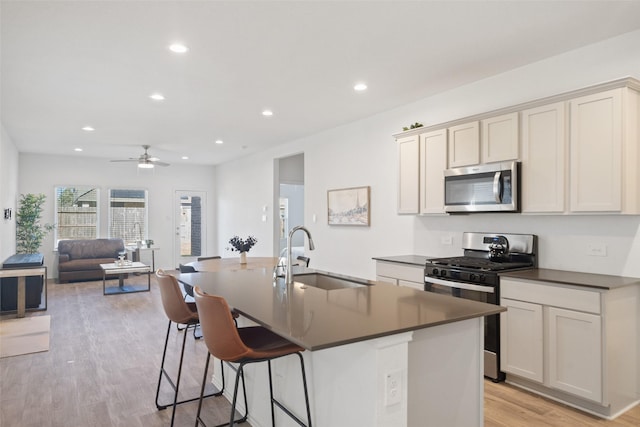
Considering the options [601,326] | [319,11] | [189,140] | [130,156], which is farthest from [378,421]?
[130,156]

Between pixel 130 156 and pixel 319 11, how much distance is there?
7.45 m

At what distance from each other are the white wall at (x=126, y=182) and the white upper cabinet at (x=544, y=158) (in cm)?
841

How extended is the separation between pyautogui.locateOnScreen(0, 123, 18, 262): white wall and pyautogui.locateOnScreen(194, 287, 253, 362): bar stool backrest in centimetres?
565

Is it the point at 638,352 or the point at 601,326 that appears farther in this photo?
the point at 638,352

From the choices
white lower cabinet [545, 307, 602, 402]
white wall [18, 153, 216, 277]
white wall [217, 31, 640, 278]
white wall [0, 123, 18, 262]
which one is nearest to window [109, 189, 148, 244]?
white wall [18, 153, 216, 277]

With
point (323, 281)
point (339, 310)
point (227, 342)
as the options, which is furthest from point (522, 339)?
point (227, 342)

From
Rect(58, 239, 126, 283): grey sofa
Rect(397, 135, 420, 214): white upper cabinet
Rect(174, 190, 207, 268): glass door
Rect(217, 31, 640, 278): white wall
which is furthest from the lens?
Rect(174, 190, 207, 268): glass door

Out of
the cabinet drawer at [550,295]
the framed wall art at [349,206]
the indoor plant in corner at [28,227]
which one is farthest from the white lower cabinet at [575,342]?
Answer: the indoor plant in corner at [28,227]

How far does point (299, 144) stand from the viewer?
22.9 ft

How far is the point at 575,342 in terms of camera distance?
2.80 m

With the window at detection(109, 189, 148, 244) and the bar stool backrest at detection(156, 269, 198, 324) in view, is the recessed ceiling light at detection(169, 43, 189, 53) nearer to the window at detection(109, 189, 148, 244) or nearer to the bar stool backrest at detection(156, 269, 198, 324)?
→ the bar stool backrest at detection(156, 269, 198, 324)

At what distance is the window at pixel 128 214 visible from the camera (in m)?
9.66

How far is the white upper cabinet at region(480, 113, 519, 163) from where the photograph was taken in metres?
3.41

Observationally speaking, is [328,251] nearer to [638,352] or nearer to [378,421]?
[638,352]
